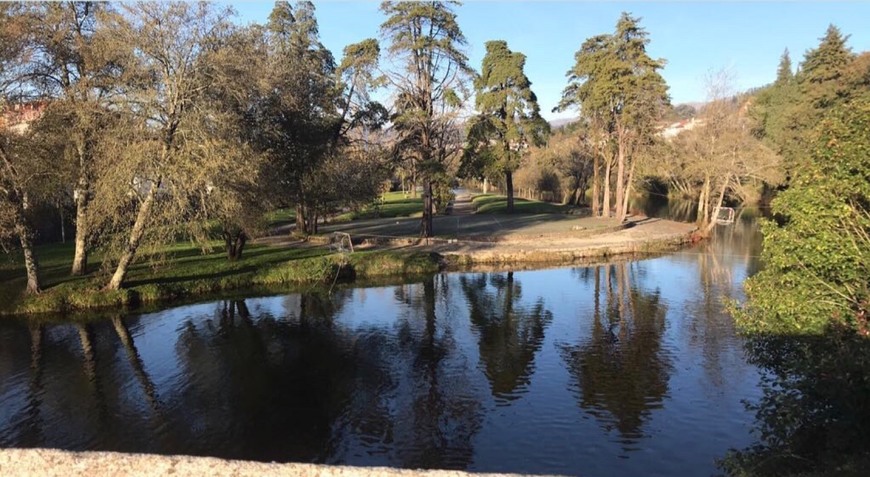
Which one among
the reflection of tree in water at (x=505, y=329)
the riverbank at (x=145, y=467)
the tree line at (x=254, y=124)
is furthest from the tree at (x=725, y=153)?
the riverbank at (x=145, y=467)

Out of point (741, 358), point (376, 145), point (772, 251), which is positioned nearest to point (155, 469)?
point (772, 251)

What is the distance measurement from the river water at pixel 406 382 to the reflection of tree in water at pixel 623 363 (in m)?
0.07

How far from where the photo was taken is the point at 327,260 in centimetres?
2934

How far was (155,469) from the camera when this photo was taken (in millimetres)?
5809

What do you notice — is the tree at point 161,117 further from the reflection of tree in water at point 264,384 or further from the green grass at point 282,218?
the green grass at point 282,218

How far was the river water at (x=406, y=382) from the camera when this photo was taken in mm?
11180

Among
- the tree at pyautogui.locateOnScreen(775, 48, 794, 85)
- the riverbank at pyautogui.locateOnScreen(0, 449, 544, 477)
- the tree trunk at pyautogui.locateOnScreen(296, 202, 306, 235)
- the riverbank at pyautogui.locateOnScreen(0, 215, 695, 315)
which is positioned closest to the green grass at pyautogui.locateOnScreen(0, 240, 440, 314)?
the riverbank at pyautogui.locateOnScreen(0, 215, 695, 315)

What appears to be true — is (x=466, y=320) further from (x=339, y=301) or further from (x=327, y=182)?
(x=327, y=182)

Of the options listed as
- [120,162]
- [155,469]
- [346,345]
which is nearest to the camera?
[155,469]

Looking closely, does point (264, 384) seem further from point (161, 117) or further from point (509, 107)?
point (509, 107)

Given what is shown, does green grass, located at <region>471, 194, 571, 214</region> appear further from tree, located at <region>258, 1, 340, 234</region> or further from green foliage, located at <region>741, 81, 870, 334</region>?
green foliage, located at <region>741, 81, 870, 334</region>

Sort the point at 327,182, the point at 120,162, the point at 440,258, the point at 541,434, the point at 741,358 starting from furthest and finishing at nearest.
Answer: the point at 327,182, the point at 440,258, the point at 120,162, the point at 741,358, the point at 541,434

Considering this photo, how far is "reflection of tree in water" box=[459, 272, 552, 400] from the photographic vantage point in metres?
15.0

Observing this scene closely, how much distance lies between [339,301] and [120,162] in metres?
9.95
